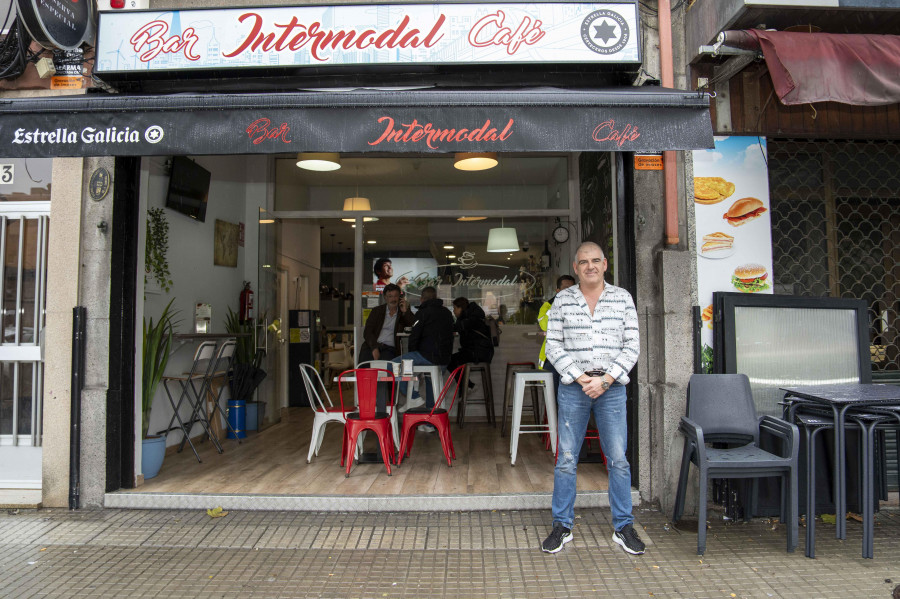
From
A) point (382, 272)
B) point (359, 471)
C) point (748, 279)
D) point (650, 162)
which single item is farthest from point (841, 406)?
point (382, 272)

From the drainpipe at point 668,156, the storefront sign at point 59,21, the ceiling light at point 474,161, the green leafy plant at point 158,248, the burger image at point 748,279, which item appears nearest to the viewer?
the storefront sign at point 59,21

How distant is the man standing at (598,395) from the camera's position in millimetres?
3277

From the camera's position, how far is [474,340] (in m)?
6.84

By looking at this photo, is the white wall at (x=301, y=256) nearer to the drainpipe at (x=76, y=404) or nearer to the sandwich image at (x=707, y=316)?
the drainpipe at (x=76, y=404)

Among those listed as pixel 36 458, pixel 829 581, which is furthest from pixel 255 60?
pixel 829 581

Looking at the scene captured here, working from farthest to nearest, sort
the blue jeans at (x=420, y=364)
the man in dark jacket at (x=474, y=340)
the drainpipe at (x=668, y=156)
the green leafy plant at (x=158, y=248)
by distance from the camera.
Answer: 1. the man in dark jacket at (x=474, y=340)
2. the blue jeans at (x=420, y=364)
3. the green leafy plant at (x=158, y=248)
4. the drainpipe at (x=668, y=156)

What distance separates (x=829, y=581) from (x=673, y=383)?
54.2 inches

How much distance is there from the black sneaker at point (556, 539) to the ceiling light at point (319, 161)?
555 centimetres

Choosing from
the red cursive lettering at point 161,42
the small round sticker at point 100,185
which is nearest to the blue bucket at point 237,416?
the small round sticker at point 100,185

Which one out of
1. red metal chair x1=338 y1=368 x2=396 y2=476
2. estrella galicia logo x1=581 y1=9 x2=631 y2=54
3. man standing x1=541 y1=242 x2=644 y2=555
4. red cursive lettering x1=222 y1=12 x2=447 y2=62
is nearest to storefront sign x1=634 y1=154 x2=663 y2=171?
estrella galicia logo x1=581 y1=9 x2=631 y2=54

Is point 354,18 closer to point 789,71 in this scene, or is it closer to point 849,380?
point 789,71

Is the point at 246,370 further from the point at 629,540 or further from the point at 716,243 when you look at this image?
the point at 716,243

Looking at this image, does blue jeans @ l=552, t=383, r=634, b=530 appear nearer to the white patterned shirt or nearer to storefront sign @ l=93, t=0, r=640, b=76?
the white patterned shirt

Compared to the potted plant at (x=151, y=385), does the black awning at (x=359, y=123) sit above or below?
above
